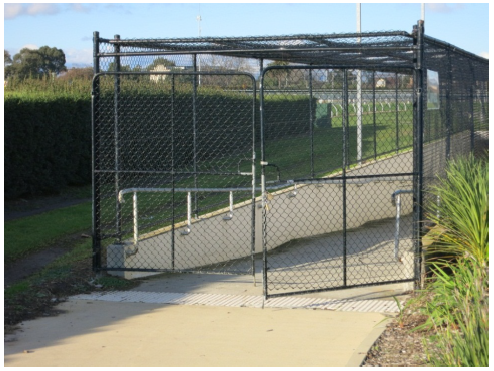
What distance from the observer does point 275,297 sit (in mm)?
7293

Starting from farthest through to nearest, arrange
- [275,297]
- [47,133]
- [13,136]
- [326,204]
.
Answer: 1. [47,133]
2. [13,136]
3. [326,204]
4. [275,297]

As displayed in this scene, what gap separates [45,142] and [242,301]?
8.69 m

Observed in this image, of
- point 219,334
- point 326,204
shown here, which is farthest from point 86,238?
point 219,334

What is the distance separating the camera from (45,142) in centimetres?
1458

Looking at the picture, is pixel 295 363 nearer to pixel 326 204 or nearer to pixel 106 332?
pixel 106 332

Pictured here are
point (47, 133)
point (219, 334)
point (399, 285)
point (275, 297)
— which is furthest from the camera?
point (47, 133)

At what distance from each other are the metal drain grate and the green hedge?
6586mm

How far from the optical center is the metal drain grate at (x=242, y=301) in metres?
7.05

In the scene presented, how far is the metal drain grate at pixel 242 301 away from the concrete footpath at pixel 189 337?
0.50 feet

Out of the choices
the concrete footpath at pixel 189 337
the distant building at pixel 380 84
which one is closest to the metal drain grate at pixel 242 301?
the concrete footpath at pixel 189 337

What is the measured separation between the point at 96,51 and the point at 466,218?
4665 millimetres

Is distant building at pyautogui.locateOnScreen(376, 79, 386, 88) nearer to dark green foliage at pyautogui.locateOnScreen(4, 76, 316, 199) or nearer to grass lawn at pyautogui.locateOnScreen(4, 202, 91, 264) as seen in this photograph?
dark green foliage at pyautogui.locateOnScreen(4, 76, 316, 199)

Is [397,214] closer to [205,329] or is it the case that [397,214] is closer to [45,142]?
[205,329]

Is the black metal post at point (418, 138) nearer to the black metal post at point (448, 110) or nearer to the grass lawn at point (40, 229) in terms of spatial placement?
the black metal post at point (448, 110)
